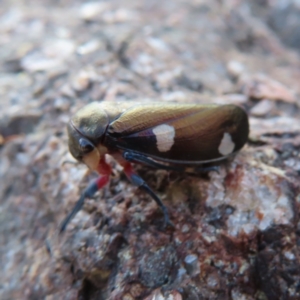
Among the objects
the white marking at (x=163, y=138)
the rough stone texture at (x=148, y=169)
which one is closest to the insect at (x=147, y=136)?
the white marking at (x=163, y=138)

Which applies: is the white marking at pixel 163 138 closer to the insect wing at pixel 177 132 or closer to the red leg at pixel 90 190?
the insect wing at pixel 177 132

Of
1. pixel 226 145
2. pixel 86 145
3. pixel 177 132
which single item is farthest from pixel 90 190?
pixel 226 145

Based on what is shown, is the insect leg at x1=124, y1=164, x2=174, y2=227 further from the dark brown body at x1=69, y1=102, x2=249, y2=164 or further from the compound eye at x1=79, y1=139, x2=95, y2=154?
the compound eye at x1=79, y1=139, x2=95, y2=154

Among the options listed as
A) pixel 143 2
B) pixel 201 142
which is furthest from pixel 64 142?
pixel 143 2

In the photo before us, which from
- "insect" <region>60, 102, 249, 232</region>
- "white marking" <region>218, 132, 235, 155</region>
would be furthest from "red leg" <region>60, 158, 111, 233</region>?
"white marking" <region>218, 132, 235, 155</region>

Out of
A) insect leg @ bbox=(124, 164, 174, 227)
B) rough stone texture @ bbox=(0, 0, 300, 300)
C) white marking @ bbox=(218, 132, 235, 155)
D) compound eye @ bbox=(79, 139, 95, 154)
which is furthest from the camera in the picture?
white marking @ bbox=(218, 132, 235, 155)
